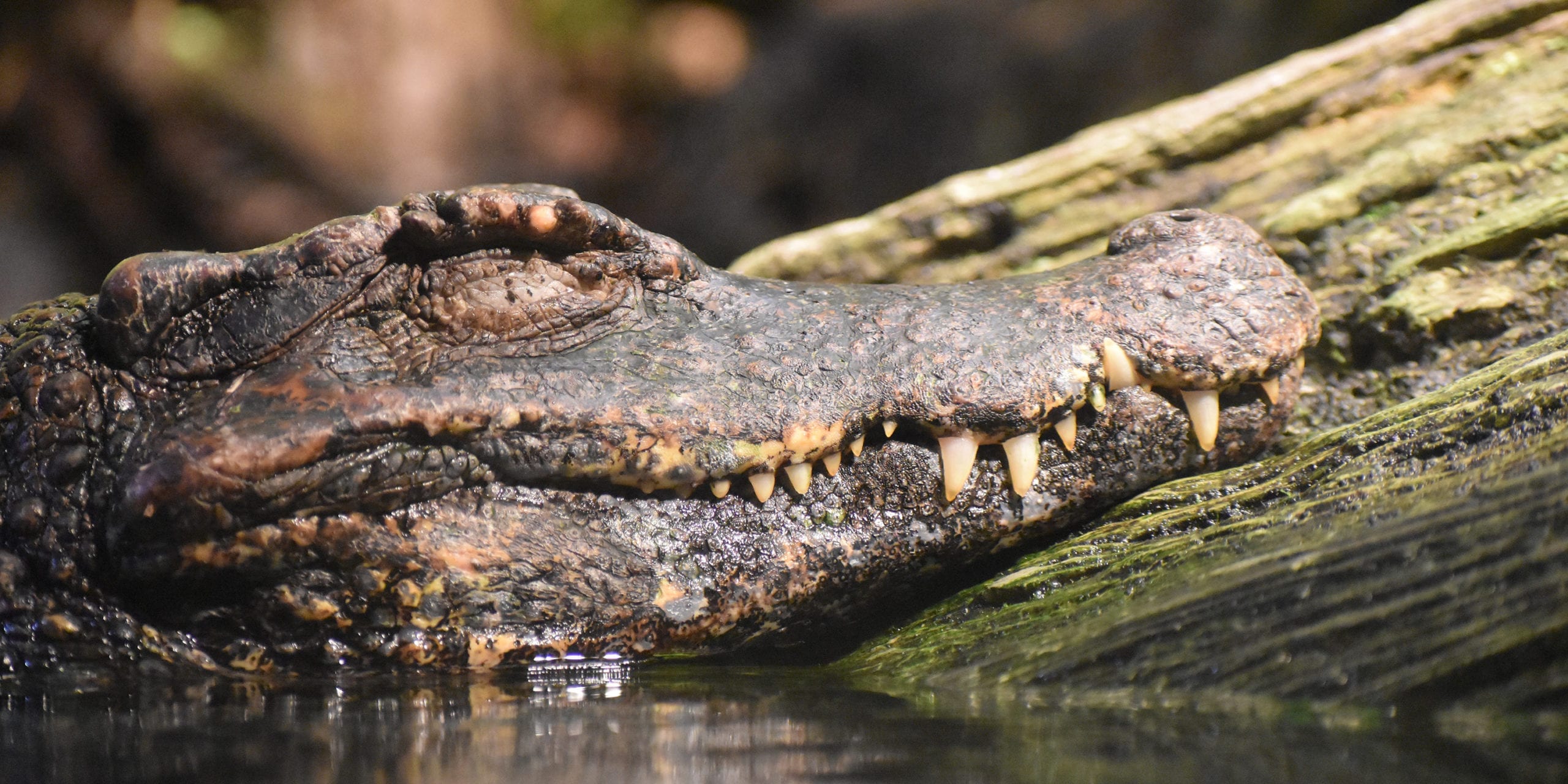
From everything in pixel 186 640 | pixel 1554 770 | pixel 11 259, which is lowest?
pixel 1554 770

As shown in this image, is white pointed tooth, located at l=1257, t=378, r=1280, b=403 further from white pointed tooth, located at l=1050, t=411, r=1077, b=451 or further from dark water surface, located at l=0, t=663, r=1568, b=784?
dark water surface, located at l=0, t=663, r=1568, b=784

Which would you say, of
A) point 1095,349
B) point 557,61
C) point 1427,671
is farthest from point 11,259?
point 1427,671

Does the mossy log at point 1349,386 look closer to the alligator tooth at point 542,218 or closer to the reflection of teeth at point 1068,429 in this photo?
the reflection of teeth at point 1068,429

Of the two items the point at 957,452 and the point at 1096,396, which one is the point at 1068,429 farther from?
the point at 957,452

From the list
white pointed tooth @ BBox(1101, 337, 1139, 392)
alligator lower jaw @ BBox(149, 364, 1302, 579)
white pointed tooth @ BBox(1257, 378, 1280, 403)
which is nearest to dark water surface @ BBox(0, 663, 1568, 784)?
alligator lower jaw @ BBox(149, 364, 1302, 579)

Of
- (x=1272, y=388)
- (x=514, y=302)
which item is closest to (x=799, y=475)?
(x=514, y=302)

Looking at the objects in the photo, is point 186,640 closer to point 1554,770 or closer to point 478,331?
point 478,331
